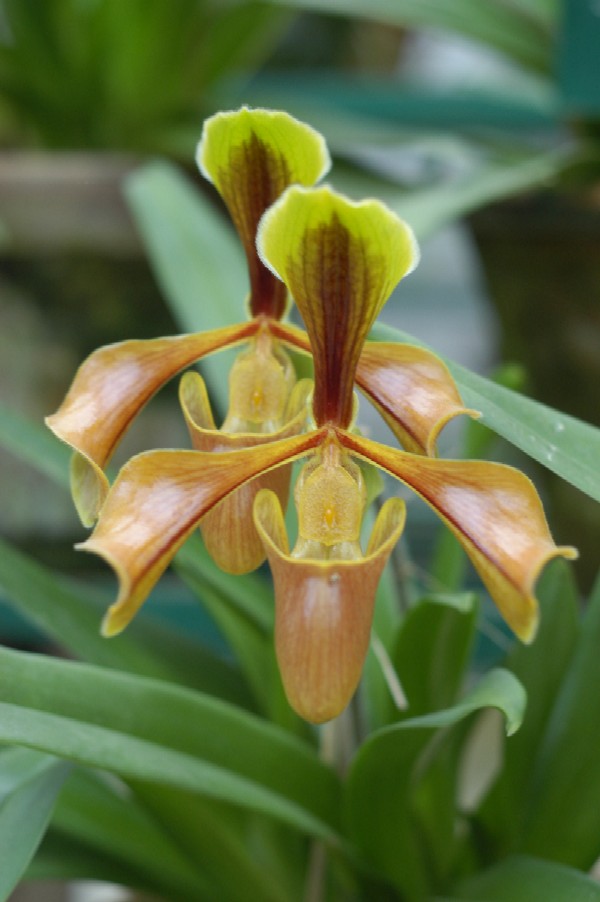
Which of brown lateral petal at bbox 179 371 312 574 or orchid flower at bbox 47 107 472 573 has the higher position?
orchid flower at bbox 47 107 472 573

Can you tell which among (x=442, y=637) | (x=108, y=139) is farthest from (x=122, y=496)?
(x=108, y=139)

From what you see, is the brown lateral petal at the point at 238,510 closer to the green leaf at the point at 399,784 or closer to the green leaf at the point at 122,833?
the green leaf at the point at 399,784

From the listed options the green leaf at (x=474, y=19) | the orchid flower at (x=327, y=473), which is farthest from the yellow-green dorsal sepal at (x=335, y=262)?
the green leaf at (x=474, y=19)

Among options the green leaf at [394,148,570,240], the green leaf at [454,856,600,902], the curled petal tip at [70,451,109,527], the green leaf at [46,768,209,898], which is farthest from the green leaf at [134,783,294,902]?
the green leaf at [394,148,570,240]

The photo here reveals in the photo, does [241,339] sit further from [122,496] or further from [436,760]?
[436,760]

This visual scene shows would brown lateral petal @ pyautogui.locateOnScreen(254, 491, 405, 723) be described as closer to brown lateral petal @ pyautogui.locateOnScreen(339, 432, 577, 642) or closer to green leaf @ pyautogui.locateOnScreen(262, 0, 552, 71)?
brown lateral petal @ pyautogui.locateOnScreen(339, 432, 577, 642)

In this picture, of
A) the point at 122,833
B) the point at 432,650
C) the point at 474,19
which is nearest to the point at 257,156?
the point at 432,650
